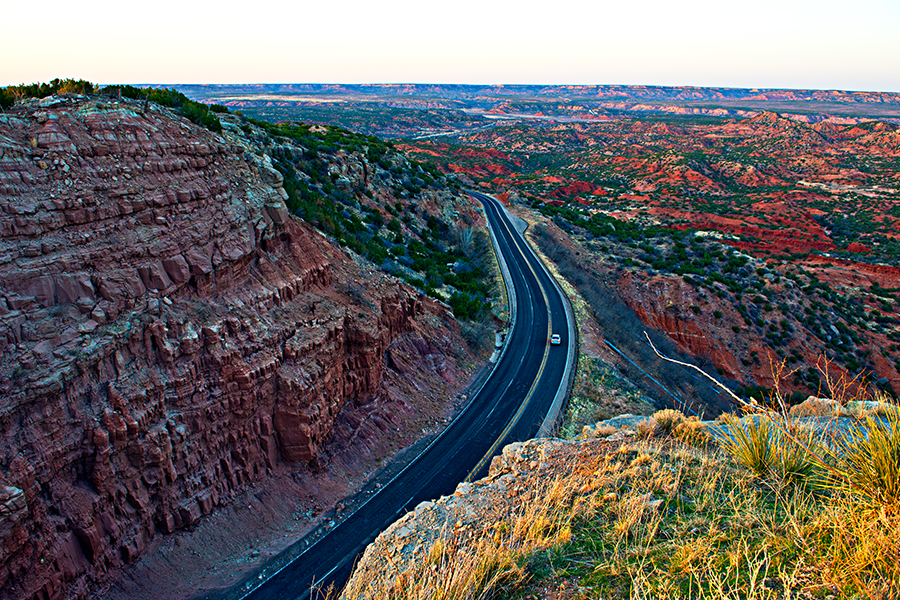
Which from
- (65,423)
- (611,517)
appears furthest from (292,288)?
(611,517)

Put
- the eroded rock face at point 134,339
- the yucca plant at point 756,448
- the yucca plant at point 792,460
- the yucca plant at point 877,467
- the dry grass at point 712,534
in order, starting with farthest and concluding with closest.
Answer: the eroded rock face at point 134,339, the yucca plant at point 756,448, the yucca plant at point 792,460, the yucca plant at point 877,467, the dry grass at point 712,534

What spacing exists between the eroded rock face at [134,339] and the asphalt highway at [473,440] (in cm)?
347

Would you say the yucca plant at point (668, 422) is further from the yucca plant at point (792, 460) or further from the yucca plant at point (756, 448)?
the yucca plant at point (792, 460)

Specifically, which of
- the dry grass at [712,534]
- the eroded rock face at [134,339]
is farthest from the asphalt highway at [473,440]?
the dry grass at [712,534]

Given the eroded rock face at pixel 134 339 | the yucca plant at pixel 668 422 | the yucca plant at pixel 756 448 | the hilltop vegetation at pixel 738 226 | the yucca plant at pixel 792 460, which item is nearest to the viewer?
the yucca plant at pixel 792 460

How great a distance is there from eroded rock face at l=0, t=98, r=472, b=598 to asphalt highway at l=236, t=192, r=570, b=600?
347 cm

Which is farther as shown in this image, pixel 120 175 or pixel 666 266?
pixel 666 266

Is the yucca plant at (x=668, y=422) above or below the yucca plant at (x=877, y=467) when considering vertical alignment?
below

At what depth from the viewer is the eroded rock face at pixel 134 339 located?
479 inches

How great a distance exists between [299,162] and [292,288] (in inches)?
860

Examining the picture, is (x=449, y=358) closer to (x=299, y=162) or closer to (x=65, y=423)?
(x=65, y=423)

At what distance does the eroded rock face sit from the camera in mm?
12164

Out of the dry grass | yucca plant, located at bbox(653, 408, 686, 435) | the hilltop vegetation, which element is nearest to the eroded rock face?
the dry grass

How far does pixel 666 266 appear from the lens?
4862cm
